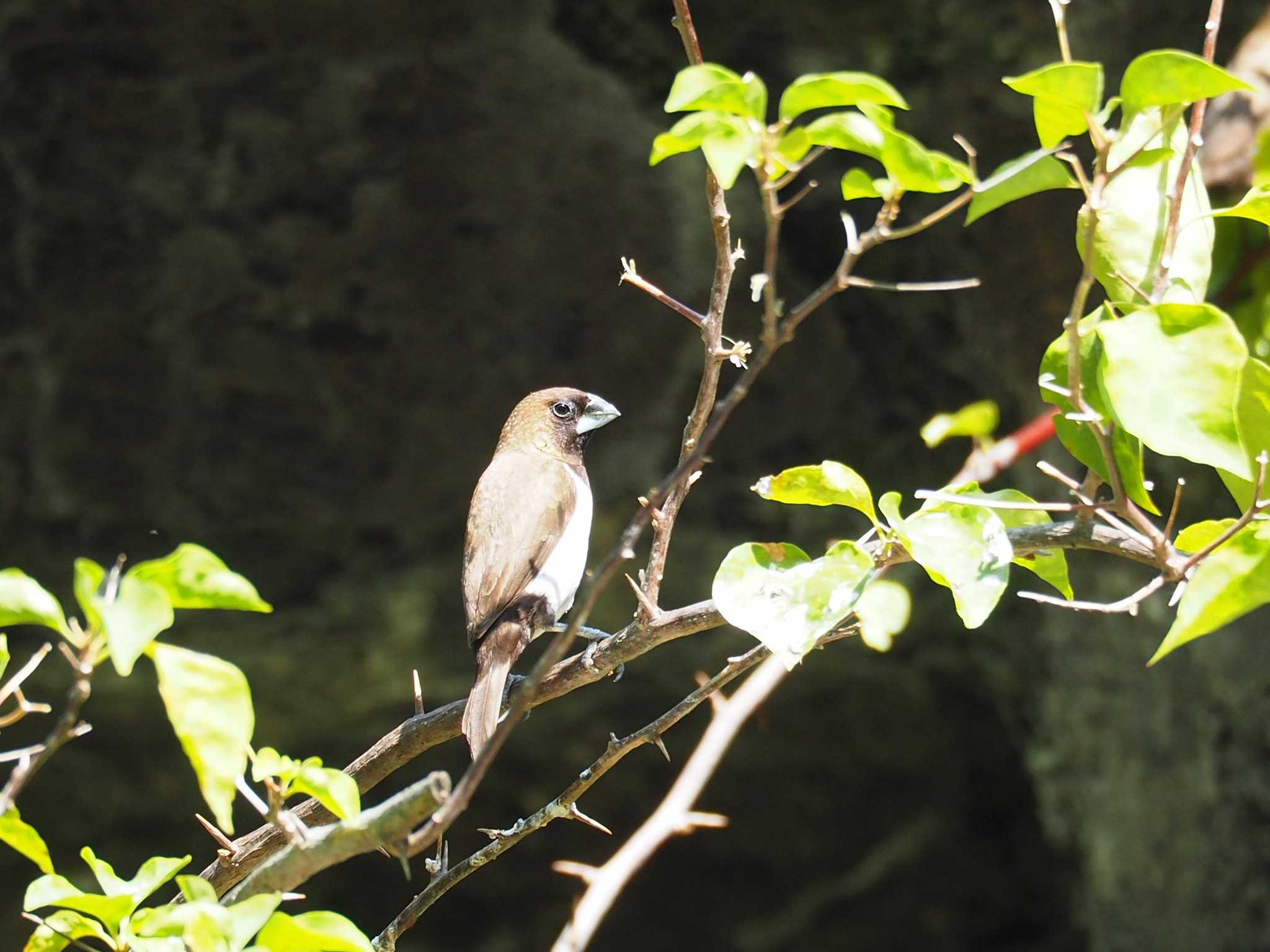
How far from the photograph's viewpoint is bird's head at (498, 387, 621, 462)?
3947mm

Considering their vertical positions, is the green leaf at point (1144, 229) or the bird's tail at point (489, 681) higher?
the green leaf at point (1144, 229)

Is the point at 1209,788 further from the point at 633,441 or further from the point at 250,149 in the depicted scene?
the point at 250,149

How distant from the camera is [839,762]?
5.33 meters

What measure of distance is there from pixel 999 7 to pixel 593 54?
54.3 inches

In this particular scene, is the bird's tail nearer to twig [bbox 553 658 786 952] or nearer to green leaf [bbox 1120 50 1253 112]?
twig [bbox 553 658 786 952]

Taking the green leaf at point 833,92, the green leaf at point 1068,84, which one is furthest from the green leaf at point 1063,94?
the green leaf at point 833,92

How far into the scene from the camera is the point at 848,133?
1.25 m

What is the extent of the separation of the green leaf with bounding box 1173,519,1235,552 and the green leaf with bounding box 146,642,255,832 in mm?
1069

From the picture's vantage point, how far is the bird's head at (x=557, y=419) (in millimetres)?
3947

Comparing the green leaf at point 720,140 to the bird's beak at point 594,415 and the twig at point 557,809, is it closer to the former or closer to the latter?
the twig at point 557,809

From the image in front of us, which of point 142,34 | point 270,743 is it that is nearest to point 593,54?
point 142,34

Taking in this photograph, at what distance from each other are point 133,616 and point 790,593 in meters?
0.68

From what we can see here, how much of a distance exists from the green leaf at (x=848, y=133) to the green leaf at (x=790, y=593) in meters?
0.41

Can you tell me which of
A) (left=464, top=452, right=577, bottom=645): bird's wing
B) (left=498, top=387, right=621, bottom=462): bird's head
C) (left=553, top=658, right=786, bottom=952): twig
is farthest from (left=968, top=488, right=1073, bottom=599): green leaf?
(left=498, top=387, right=621, bottom=462): bird's head
